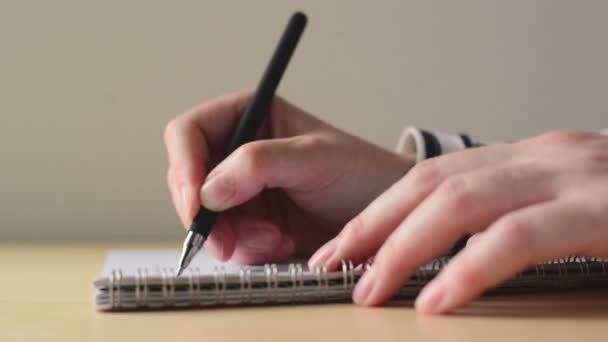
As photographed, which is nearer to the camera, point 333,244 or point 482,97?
point 333,244

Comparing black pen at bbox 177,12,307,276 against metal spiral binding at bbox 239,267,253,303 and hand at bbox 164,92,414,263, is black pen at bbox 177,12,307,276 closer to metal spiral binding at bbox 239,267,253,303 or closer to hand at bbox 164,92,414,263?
hand at bbox 164,92,414,263

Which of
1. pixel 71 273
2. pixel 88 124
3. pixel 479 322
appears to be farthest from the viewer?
pixel 88 124

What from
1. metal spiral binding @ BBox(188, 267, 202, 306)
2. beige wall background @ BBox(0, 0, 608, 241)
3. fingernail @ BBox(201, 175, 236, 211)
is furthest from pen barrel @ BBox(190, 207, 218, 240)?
beige wall background @ BBox(0, 0, 608, 241)

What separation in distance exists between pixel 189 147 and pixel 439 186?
0.25 metres

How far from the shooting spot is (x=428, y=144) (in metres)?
0.78

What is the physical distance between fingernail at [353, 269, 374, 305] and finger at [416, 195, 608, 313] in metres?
0.03

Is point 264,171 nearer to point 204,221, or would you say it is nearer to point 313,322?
point 204,221

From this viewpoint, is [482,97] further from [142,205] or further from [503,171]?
[503,171]

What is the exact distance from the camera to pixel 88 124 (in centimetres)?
96

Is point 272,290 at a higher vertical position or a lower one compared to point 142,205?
lower

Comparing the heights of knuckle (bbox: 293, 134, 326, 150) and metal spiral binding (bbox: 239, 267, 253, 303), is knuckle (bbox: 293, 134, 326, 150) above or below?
above

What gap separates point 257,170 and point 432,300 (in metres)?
0.20

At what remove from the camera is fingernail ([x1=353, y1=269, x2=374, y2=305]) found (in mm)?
434

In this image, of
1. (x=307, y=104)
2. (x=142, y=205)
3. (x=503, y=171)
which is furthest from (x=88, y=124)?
A: (x=503, y=171)
